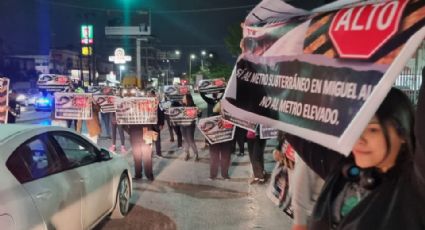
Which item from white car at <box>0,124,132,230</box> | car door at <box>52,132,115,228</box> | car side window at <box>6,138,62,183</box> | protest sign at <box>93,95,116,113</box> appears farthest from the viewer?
protest sign at <box>93,95,116,113</box>

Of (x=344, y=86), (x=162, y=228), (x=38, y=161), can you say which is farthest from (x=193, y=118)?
(x=344, y=86)

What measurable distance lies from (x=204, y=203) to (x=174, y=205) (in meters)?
0.49

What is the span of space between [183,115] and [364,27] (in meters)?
11.1

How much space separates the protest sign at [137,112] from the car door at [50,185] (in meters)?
4.32

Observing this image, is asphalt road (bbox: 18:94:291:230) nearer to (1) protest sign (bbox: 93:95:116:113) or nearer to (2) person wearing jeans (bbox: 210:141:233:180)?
(2) person wearing jeans (bbox: 210:141:233:180)

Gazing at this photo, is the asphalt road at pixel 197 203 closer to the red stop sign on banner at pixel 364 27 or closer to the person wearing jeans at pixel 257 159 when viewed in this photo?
the person wearing jeans at pixel 257 159

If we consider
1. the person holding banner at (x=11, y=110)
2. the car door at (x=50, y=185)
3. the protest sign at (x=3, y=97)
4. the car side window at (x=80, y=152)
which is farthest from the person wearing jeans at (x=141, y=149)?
the car door at (x=50, y=185)

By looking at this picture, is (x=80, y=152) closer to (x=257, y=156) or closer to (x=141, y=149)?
(x=141, y=149)

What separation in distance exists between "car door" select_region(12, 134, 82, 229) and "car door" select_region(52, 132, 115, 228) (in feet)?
0.64

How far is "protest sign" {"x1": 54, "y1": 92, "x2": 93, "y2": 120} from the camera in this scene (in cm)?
1257

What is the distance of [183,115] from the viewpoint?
1265 centimetres

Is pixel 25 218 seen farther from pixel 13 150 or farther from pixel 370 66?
pixel 370 66

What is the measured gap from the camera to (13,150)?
4.72m

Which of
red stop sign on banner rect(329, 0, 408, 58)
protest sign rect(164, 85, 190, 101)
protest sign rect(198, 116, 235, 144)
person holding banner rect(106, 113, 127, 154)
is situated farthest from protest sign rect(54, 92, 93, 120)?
red stop sign on banner rect(329, 0, 408, 58)
